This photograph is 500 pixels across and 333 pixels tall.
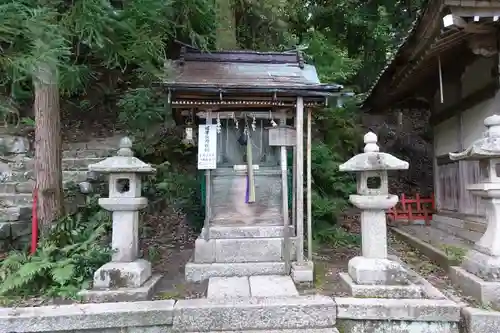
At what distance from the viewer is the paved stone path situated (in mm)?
4758

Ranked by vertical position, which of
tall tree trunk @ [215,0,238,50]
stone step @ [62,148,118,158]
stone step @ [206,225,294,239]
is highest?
tall tree trunk @ [215,0,238,50]

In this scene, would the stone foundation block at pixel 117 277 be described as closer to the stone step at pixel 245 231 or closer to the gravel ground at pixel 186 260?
the gravel ground at pixel 186 260

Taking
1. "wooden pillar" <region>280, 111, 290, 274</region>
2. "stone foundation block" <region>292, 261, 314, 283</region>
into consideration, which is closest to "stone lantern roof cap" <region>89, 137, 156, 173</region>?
"wooden pillar" <region>280, 111, 290, 274</region>

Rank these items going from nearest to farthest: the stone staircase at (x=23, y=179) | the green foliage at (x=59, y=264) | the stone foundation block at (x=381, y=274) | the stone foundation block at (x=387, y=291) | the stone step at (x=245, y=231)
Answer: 1. the stone foundation block at (x=387, y=291)
2. the stone foundation block at (x=381, y=274)
3. the green foliage at (x=59, y=264)
4. the stone step at (x=245, y=231)
5. the stone staircase at (x=23, y=179)

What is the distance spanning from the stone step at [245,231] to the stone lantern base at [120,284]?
134 cm

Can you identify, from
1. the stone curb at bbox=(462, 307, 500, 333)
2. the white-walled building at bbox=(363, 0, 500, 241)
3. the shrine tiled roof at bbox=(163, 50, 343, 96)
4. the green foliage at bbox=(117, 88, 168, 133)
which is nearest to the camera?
the stone curb at bbox=(462, 307, 500, 333)

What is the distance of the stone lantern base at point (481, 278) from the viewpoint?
4.29 m

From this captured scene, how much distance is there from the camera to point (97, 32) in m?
4.98

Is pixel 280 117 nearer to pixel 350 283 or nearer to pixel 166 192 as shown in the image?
pixel 350 283

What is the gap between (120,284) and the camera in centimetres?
484

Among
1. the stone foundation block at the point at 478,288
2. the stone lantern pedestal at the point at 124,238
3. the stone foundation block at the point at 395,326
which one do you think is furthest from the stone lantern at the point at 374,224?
the stone lantern pedestal at the point at 124,238

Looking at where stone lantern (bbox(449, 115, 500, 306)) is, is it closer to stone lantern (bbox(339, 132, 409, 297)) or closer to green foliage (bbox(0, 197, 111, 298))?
stone lantern (bbox(339, 132, 409, 297))

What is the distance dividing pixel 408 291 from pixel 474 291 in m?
0.82

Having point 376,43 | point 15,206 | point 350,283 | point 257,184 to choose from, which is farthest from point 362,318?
point 376,43
